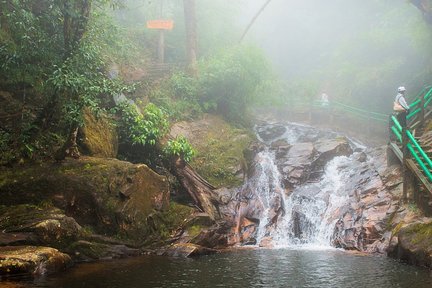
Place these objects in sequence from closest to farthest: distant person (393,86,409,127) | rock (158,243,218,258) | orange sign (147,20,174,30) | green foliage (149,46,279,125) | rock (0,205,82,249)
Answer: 1. rock (0,205,82,249)
2. rock (158,243,218,258)
3. distant person (393,86,409,127)
4. green foliage (149,46,279,125)
5. orange sign (147,20,174,30)

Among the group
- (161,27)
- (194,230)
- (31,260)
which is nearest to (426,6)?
(161,27)

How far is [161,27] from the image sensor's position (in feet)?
72.0

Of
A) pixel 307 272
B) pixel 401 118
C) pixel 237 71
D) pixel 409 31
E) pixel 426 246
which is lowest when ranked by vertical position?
pixel 307 272

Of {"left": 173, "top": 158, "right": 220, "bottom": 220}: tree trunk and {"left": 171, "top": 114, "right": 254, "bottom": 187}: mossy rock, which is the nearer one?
{"left": 173, "top": 158, "right": 220, "bottom": 220}: tree trunk

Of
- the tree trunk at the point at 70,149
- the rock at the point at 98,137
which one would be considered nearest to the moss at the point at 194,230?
the rock at the point at 98,137

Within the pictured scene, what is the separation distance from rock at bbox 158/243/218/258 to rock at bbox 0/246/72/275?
10.2 feet

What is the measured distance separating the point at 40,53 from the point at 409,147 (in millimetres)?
11747

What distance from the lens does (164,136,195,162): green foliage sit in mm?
14430

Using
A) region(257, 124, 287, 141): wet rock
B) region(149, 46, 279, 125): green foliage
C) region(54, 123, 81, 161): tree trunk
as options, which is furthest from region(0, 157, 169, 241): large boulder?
region(257, 124, 287, 141): wet rock

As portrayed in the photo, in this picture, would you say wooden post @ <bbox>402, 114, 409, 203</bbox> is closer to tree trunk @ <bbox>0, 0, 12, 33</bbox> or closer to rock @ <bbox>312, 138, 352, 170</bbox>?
rock @ <bbox>312, 138, 352, 170</bbox>

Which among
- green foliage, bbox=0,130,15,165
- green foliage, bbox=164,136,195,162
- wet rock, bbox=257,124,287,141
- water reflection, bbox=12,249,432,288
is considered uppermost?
wet rock, bbox=257,124,287,141

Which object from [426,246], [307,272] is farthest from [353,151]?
[307,272]

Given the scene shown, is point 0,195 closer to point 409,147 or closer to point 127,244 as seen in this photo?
point 127,244

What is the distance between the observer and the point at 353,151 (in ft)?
67.6
